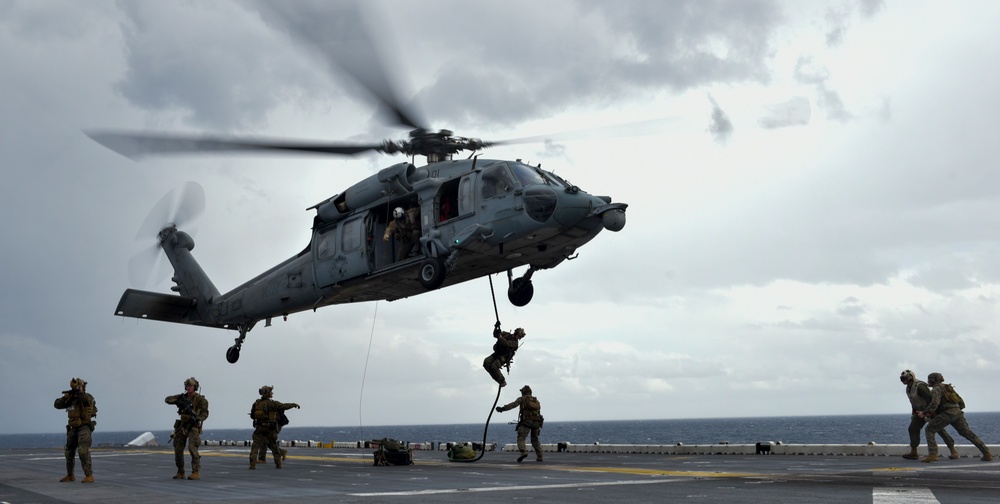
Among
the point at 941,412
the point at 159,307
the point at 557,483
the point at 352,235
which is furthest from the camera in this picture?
the point at 159,307

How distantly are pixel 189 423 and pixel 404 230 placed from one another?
24.1ft

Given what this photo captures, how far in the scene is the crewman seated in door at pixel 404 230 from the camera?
2139 cm

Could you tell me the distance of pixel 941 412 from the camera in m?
18.1

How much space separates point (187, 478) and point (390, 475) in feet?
13.7

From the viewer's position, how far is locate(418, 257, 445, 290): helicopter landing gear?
65.9 feet

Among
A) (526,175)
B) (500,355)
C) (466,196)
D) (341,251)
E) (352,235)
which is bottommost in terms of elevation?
(500,355)

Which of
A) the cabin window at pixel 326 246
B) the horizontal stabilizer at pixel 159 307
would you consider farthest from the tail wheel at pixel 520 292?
the horizontal stabilizer at pixel 159 307

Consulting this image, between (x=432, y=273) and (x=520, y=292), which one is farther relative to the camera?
(x=520, y=292)

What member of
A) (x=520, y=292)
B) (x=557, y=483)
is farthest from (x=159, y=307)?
(x=557, y=483)

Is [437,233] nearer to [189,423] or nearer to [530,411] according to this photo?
[530,411]

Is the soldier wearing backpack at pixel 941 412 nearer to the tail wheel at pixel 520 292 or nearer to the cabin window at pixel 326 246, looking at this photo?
the tail wheel at pixel 520 292

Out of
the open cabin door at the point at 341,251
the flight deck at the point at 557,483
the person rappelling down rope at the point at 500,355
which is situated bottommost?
the flight deck at the point at 557,483

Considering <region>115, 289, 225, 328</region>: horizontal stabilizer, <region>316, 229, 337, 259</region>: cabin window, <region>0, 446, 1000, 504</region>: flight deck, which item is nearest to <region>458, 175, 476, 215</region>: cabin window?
<region>316, 229, 337, 259</region>: cabin window

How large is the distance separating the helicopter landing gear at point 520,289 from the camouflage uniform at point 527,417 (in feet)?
7.50
